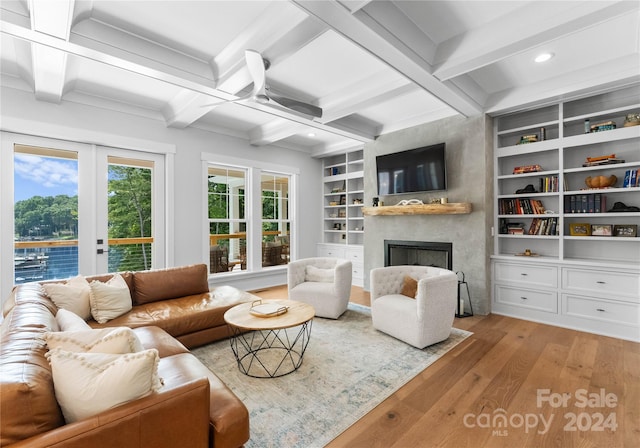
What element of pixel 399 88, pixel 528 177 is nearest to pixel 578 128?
pixel 528 177

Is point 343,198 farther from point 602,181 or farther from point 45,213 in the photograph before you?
point 45,213

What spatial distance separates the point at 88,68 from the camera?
10.3ft

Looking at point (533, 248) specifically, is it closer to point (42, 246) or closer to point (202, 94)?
point (202, 94)

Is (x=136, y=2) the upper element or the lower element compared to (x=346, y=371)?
upper

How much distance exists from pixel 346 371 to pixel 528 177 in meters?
3.55

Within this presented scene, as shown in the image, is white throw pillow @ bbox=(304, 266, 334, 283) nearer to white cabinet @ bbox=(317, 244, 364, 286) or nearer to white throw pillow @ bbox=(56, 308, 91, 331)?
white cabinet @ bbox=(317, 244, 364, 286)

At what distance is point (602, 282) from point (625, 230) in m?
Answer: 0.62

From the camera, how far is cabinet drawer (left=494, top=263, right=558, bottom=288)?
12.1 feet

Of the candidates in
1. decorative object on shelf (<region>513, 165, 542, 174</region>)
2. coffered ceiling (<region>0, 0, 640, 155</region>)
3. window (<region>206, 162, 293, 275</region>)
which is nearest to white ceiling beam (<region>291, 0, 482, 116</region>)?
coffered ceiling (<region>0, 0, 640, 155</region>)

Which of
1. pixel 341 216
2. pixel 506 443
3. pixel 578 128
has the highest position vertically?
pixel 578 128

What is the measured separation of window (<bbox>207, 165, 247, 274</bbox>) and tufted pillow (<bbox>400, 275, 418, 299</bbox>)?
313 centimetres

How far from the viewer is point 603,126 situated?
3.43 metres

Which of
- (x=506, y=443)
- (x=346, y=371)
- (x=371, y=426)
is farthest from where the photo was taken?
(x=346, y=371)

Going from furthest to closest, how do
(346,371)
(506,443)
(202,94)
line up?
(202,94)
(346,371)
(506,443)
